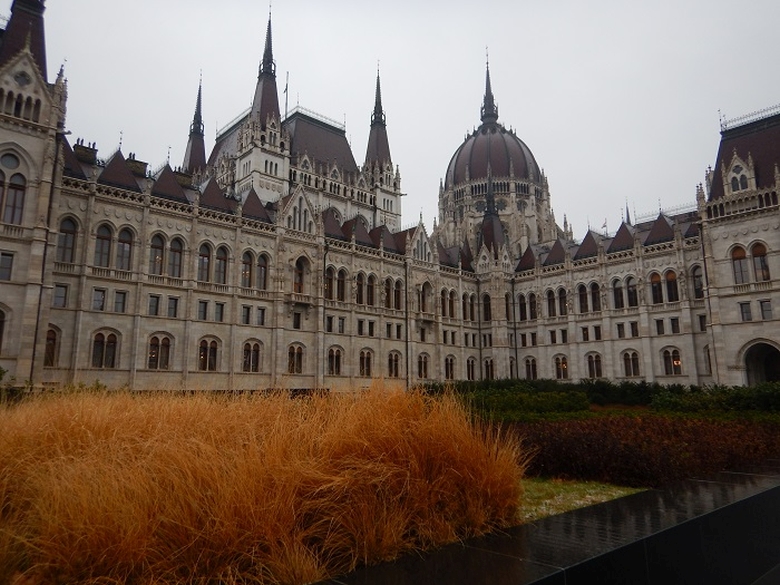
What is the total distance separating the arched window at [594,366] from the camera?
50375 millimetres

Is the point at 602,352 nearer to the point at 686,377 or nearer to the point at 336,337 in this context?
the point at 686,377

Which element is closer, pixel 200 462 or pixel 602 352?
pixel 200 462

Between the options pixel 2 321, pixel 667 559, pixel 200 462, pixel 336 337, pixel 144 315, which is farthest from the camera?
pixel 336 337

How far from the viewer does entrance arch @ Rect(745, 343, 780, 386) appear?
40.2 m

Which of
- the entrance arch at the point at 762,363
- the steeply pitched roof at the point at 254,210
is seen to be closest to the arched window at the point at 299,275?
the steeply pitched roof at the point at 254,210

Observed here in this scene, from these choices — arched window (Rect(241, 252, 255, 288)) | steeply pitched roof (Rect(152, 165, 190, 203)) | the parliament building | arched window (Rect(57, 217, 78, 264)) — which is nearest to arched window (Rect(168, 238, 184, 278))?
the parliament building

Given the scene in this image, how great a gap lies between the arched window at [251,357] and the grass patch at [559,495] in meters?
30.6

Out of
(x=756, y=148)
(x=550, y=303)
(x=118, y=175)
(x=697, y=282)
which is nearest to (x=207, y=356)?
(x=118, y=175)

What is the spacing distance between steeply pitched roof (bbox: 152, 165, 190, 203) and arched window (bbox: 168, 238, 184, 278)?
3.13m

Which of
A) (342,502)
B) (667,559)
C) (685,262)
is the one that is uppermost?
(685,262)

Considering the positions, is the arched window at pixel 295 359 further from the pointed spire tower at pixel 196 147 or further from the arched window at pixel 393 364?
the pointed spire tower at pixel 196 147

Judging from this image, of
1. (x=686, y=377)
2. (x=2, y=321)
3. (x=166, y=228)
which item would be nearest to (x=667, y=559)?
(x=2, y=321)

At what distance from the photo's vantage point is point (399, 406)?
7445 mm

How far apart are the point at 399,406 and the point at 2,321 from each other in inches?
1082
